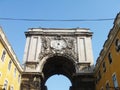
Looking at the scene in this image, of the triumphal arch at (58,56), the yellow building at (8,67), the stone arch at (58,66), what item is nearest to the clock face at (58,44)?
the triumphal arch at (58,56)

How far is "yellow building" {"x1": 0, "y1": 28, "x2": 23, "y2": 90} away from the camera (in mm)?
20047

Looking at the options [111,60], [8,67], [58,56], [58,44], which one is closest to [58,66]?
[58,56]

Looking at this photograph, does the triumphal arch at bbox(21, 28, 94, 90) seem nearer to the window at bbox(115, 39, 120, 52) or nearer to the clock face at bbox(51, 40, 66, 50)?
the clock face at bbox(51, 40, 66, 50)

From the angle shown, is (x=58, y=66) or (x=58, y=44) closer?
(x=58, y=44)

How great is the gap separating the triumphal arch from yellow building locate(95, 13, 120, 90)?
5.18 m

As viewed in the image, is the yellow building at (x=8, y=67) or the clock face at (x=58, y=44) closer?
the yellow building at (x=8, y=67)

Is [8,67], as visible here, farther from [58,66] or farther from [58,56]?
[58,66]

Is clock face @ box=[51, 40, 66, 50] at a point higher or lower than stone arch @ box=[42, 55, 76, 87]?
higher

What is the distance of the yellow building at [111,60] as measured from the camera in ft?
58.1

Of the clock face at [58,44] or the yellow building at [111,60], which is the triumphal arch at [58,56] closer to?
the clock face at [58,44]

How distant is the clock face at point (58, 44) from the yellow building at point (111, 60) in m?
9.24

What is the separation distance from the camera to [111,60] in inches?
787

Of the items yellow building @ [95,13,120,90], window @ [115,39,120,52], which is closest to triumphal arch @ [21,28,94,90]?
yellow building @ [95,13,120,90]

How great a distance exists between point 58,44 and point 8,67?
12136 mm
